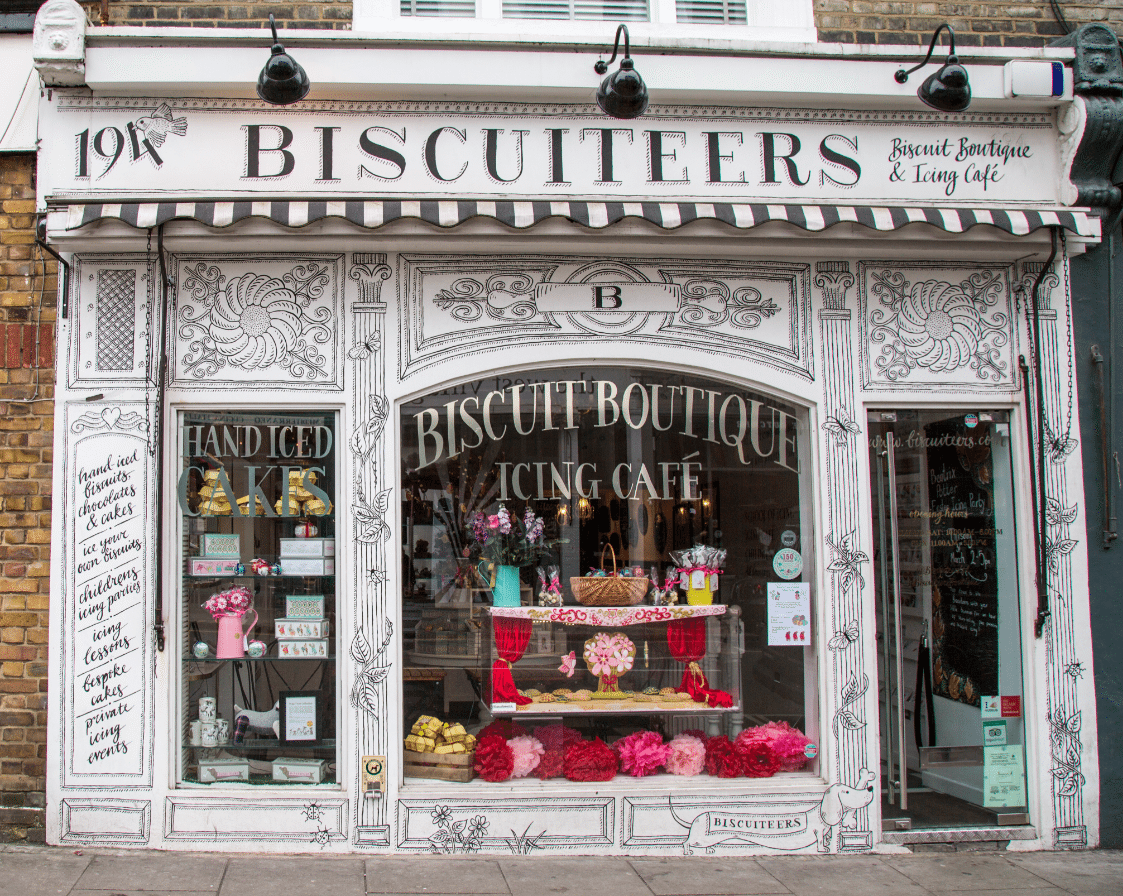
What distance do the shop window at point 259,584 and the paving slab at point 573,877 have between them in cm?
137

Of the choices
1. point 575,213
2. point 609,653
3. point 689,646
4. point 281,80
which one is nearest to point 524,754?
point 609,653

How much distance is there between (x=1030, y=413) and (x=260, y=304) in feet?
16.1

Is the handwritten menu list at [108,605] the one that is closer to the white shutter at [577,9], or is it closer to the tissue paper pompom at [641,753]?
the tissue paper pompom at [641,753]

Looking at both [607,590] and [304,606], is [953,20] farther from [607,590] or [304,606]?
[304,606]

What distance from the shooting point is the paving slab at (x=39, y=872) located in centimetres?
458

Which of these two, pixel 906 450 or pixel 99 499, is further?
pixel 906 450

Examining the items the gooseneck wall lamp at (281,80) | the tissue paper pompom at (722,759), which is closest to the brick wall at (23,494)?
the gooseneck wall lamp at (281,80)

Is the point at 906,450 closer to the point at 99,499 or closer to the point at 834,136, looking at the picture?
the point at 834,136

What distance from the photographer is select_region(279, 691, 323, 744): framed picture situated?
5.41 metres

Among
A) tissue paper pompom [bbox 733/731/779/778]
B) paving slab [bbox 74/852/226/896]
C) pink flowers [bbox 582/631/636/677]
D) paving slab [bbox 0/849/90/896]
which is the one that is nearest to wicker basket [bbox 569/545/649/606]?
Answer: pink flowers [bbox 582/631/636/677]

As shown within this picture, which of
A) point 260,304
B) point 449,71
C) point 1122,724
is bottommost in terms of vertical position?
point 1122,724

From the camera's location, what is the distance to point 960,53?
5.70 metres

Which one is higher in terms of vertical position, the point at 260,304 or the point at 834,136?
the point at 834,136

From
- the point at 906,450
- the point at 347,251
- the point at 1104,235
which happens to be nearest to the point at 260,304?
the point at 347,251
